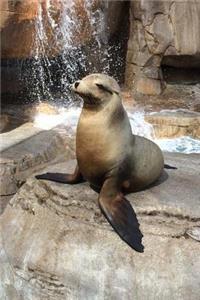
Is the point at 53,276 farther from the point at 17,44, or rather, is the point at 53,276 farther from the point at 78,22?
the point at 78,22

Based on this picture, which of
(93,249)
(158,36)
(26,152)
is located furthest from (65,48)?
(93,249)

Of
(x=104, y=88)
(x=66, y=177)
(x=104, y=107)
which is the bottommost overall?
(x=66, y=177)

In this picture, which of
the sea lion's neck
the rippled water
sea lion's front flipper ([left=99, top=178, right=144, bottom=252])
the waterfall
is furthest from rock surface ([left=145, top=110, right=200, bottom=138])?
sea lion's front flipper ([left=99, top=178, right=144, bottom=252])

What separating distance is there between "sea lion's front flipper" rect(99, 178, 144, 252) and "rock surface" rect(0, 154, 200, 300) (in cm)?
5

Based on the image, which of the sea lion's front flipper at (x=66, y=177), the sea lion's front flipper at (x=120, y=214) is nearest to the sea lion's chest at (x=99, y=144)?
the sea lion's front flipper at (x=120, y=214)

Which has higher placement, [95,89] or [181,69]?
[95,89]

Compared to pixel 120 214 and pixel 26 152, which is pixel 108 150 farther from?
pixel 26 152

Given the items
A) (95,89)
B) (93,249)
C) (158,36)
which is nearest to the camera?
(93,249)

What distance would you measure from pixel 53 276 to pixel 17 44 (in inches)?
183

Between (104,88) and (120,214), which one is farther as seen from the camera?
(104,88)

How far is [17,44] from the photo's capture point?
274 inches

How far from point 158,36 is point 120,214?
4980 mm

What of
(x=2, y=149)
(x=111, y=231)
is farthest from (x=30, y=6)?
(x=111, y=231)

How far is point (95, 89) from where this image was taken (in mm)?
3029
